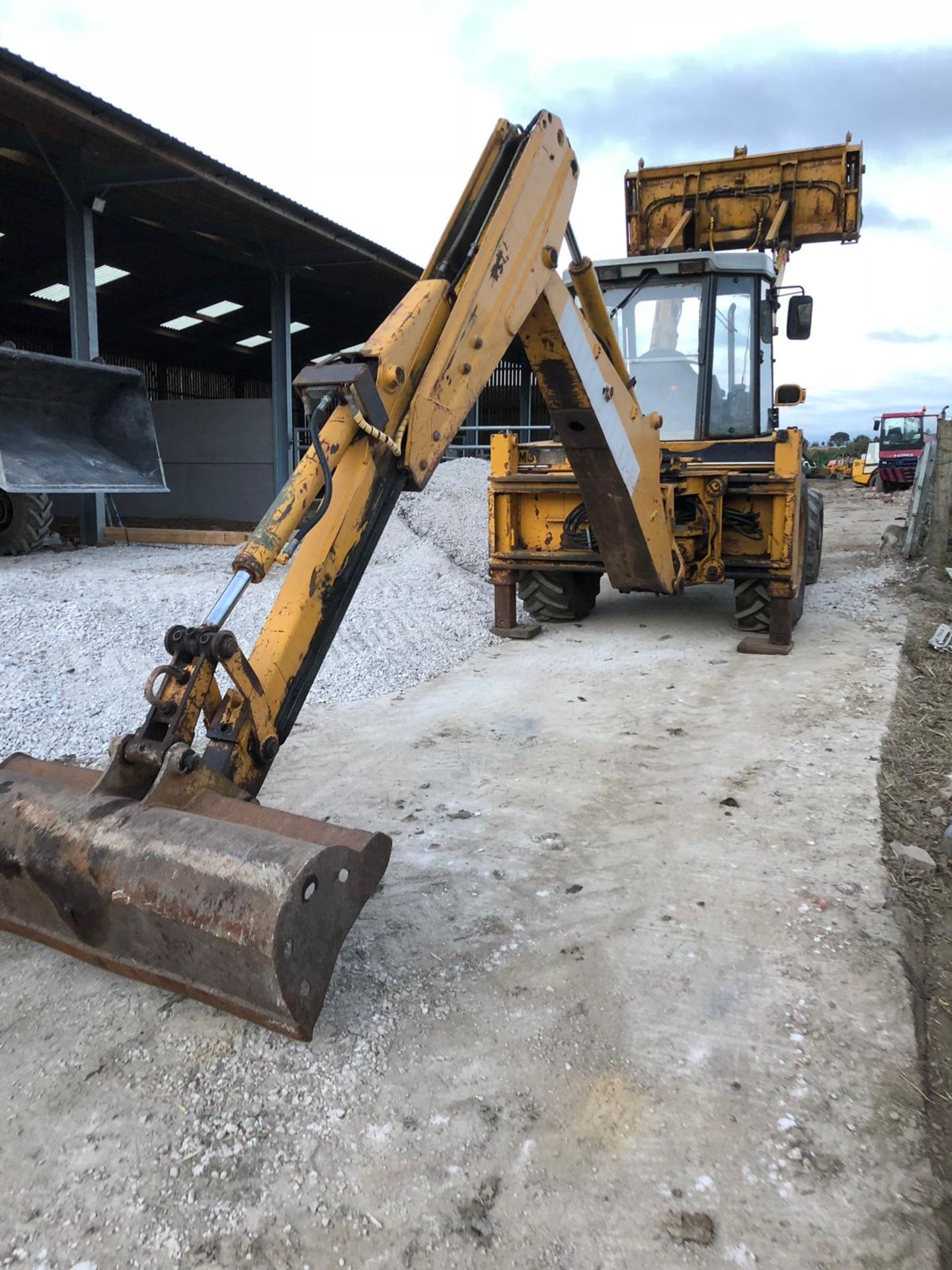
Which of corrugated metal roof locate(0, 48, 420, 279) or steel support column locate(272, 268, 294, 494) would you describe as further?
steel support column locate(272, 268, 294, 494)

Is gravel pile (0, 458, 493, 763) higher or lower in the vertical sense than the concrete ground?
higher

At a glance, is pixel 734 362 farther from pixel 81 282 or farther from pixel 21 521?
pixel 81 282

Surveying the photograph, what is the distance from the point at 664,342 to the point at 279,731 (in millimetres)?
5006

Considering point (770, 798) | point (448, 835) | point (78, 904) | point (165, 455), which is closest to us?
point (78, 904)

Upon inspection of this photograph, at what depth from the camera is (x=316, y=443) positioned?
2512 millimetres

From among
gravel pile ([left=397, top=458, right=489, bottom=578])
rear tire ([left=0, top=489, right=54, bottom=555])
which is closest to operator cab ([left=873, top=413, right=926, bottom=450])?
gravel pile ([left=397, top=458, right=489, bottom=578])

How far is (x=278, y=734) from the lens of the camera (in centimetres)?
254

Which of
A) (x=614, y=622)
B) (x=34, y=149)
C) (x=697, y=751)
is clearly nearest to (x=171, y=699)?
(x=697, y=751)

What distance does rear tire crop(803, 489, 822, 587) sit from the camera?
27.3ft

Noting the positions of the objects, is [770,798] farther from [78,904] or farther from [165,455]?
[165,455]

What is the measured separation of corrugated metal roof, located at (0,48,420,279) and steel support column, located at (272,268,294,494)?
1.12 m

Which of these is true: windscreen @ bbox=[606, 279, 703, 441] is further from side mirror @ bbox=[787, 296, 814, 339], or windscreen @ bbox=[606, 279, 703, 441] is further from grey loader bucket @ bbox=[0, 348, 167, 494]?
grey loader bucket @ bbox=[0, 348, 167, 494]

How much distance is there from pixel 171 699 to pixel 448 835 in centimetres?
137

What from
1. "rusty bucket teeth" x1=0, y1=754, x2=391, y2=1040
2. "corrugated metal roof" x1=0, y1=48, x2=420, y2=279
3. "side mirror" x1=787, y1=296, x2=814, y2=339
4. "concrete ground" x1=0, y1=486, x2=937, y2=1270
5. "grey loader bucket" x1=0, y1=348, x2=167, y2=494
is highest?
"corrugated metal roof" x1=0, y1=48, x2=420, y2=279
